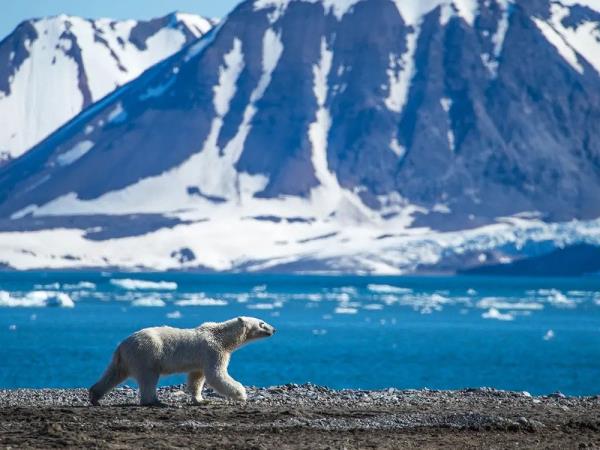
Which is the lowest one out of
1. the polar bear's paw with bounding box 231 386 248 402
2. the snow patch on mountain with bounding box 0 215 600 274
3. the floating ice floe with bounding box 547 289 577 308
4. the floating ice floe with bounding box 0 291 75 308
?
the polar bear's paw with bounding box 231 386 248 402

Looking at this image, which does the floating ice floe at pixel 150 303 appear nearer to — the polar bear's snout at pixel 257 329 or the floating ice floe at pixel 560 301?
the floating ice floe at pixel 560 301

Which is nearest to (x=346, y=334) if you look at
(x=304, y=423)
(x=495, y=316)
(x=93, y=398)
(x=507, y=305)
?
(x=495, y=316)

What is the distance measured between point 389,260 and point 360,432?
6072 inches

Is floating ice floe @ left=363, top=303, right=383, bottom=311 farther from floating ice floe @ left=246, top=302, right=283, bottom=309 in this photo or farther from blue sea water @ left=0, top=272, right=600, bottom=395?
floating ice floe @ left=246, top=302, right=283, bottom=309

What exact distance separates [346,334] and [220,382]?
5131cm

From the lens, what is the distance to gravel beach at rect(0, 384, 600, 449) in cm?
1591

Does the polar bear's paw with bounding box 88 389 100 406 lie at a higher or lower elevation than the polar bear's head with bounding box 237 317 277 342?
lower

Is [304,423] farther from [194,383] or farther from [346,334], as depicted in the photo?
[346,334]

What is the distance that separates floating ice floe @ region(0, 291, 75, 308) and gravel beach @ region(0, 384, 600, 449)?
A: 71253mm

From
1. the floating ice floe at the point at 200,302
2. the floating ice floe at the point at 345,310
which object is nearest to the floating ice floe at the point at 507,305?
Answer: the floating ice floe at the point at 345,310

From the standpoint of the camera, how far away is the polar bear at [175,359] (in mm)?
19172

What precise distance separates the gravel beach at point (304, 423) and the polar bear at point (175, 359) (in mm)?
275

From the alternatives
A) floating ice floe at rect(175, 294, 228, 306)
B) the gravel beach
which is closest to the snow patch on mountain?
floating ice floe at rect(175, 294, 228, 306)

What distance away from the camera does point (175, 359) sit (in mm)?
19453
